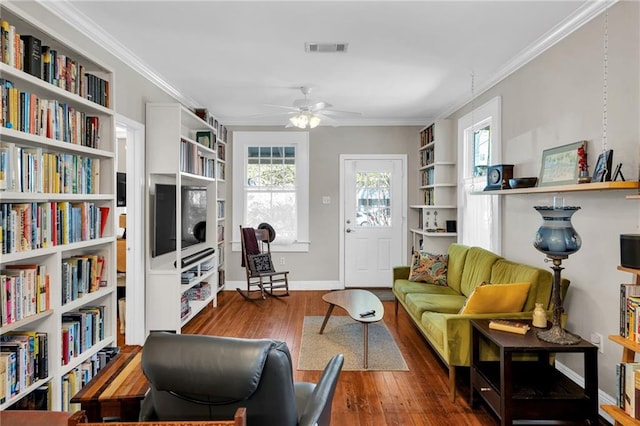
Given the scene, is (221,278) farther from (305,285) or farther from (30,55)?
(30,55)

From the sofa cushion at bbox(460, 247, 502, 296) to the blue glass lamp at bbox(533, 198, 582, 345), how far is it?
107 centimetres

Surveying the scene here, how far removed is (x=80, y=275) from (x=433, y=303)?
2.72 m

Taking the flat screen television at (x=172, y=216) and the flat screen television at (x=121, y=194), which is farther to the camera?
the flat screen television at (x=121, y=194)

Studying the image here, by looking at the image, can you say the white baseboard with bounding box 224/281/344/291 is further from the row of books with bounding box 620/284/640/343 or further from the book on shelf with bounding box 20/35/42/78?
the book on shelf with bounding box 20/35/42/78

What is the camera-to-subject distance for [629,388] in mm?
1721

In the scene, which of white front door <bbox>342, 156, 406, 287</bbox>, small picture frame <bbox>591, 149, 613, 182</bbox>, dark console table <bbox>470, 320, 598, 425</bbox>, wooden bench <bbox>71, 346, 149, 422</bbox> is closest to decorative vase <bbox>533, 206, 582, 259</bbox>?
small picture frame <bbox>591, 149, 613, 182</bbox>

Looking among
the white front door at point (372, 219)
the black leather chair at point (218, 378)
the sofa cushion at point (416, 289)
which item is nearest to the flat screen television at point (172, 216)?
the white front door at point (372, 219)

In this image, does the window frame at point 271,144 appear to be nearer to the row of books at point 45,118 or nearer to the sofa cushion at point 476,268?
the sofa cushion at point 476,268

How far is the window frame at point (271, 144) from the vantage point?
552 centimetres

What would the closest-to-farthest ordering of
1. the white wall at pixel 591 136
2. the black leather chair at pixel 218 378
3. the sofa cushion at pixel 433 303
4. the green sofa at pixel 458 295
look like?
the black leather chair at pixel 218 378
the white wall at pixel 591 136
the green sofa at pixel 458 295
the sofa cushion at pixel 433 303

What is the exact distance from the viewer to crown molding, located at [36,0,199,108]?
90.5 inches

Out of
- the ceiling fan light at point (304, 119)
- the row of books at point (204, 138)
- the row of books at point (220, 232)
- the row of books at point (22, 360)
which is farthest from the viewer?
the row of books at point (220, 232)

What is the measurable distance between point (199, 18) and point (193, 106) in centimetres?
230

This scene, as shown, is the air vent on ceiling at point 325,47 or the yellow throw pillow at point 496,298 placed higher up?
the air vent on ceiling at point 325,47
